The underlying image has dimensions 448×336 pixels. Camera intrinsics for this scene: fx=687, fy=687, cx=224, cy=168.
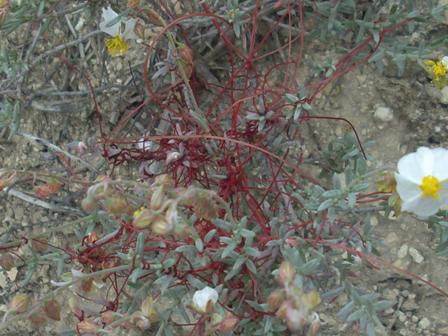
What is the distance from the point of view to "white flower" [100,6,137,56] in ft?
7.22

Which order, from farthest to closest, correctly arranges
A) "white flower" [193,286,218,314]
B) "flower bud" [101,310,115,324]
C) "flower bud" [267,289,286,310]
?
"flower bud" [101,310,115,324] → "white flower" [193,286,218,314] → "flower bud" [267,289,286,310]

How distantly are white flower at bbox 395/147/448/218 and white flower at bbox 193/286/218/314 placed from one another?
0.54 metres

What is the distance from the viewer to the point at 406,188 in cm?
167

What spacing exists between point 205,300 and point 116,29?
968 millimetres

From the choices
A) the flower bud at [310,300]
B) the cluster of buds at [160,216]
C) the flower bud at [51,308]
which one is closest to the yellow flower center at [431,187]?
the flower bud at [310,300]

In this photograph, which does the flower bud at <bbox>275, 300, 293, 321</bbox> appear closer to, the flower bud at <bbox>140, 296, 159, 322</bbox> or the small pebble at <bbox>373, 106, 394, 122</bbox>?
the flower bud at <bbox>140, 296, 159, 322</bbox>

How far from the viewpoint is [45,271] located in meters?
2.63

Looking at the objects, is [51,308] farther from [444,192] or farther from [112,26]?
[444,192]

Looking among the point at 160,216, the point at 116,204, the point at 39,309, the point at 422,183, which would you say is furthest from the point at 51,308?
the point at 422,183

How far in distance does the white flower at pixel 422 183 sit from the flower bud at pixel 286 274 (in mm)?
314

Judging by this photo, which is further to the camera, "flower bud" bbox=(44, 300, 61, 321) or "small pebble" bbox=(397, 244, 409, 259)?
"small pebble" bbox=(397, 244, 409, 259)

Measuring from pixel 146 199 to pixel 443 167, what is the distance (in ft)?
2.45

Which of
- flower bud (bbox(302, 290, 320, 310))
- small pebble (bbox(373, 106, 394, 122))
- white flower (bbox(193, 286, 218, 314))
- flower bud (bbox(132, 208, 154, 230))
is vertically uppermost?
flower bud (bbox(132, 208, 154, 230))

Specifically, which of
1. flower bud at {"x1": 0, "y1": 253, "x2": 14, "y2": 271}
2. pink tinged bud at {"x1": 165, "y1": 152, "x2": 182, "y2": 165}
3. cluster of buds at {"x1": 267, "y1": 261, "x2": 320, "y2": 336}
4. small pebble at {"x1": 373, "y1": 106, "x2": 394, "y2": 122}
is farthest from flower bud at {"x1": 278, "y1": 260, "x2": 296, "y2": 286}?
small pebble at {"x1": 373, "y1": 106, "x2": 394, "y2": 122}
